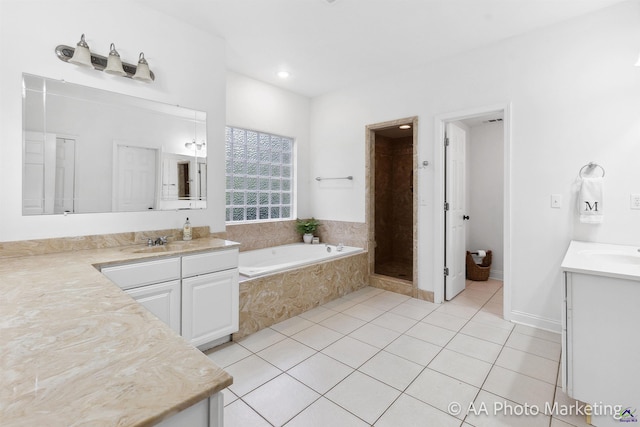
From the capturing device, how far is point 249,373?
6.82 feet

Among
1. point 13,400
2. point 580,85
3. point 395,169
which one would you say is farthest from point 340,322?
point 395,169

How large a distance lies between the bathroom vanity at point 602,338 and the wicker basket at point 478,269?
2691mm

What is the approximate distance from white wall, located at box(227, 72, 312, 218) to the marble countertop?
3244 mm

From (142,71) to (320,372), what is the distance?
8.56 ft

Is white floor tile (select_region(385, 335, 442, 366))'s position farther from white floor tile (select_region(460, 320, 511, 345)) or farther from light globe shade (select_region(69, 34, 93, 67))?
light globe shade (select_region(69, 34, 93, 67))

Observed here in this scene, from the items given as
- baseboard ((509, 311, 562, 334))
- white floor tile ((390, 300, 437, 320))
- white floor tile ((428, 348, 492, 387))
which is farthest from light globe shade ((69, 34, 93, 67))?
baseboard ((509, 311, 562, 334))

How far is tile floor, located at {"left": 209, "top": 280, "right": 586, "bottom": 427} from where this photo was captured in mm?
1695

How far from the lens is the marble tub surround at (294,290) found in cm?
267

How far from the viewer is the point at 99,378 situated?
2.08ft

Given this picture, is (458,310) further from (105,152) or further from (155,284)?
(105,152)

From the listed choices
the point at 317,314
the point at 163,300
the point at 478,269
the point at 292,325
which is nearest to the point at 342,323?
the point at 317,314

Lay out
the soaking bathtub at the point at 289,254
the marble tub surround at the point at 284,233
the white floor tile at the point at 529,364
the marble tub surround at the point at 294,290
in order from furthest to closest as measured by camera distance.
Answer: the marble tub surround at the point at 284,233 < the soaking bathtub at the point at 289,254 < the marble tub surround at the point at 294,290 < the white floor tile at the point at 529,364

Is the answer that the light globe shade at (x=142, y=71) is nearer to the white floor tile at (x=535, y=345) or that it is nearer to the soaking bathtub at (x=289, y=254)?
the soaking bathtub at (x=289, y=254)

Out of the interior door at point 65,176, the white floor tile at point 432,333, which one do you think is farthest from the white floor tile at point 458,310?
the interior door at point 65,176
